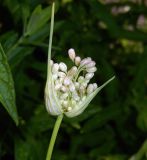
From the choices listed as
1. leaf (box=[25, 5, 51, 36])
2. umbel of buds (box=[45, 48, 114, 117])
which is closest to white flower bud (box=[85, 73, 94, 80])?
umbel of buds (box=[45, 48, 114, 117])

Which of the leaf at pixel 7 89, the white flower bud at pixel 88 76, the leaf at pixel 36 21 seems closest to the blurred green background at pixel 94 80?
the leaf at pixel 36 21

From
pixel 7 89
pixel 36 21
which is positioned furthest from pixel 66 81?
pixel 36 21

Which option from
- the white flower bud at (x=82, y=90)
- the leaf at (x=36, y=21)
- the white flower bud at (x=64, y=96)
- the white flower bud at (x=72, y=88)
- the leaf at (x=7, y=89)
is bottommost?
the leaf at (x=36, y=21)

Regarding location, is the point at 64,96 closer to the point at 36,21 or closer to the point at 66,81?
the point at 66,81

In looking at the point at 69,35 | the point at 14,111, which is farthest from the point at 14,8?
the point at 14,111

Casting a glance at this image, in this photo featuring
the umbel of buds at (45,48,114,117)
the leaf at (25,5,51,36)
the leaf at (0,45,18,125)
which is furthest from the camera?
the leaf at (25,5,51,36)

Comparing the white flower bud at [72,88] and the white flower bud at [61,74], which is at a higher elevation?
the white flower bud at [61,74]

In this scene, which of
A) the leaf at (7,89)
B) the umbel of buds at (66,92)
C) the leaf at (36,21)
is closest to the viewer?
the leaf at (7,89)

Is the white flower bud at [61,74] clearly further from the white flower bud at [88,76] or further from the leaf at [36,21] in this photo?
the leaf at [36,21]

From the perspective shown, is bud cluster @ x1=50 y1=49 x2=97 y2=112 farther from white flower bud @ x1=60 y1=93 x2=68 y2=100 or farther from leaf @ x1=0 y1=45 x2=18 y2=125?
leaf @ x1=0 y1=45 x2=18 y2=125
